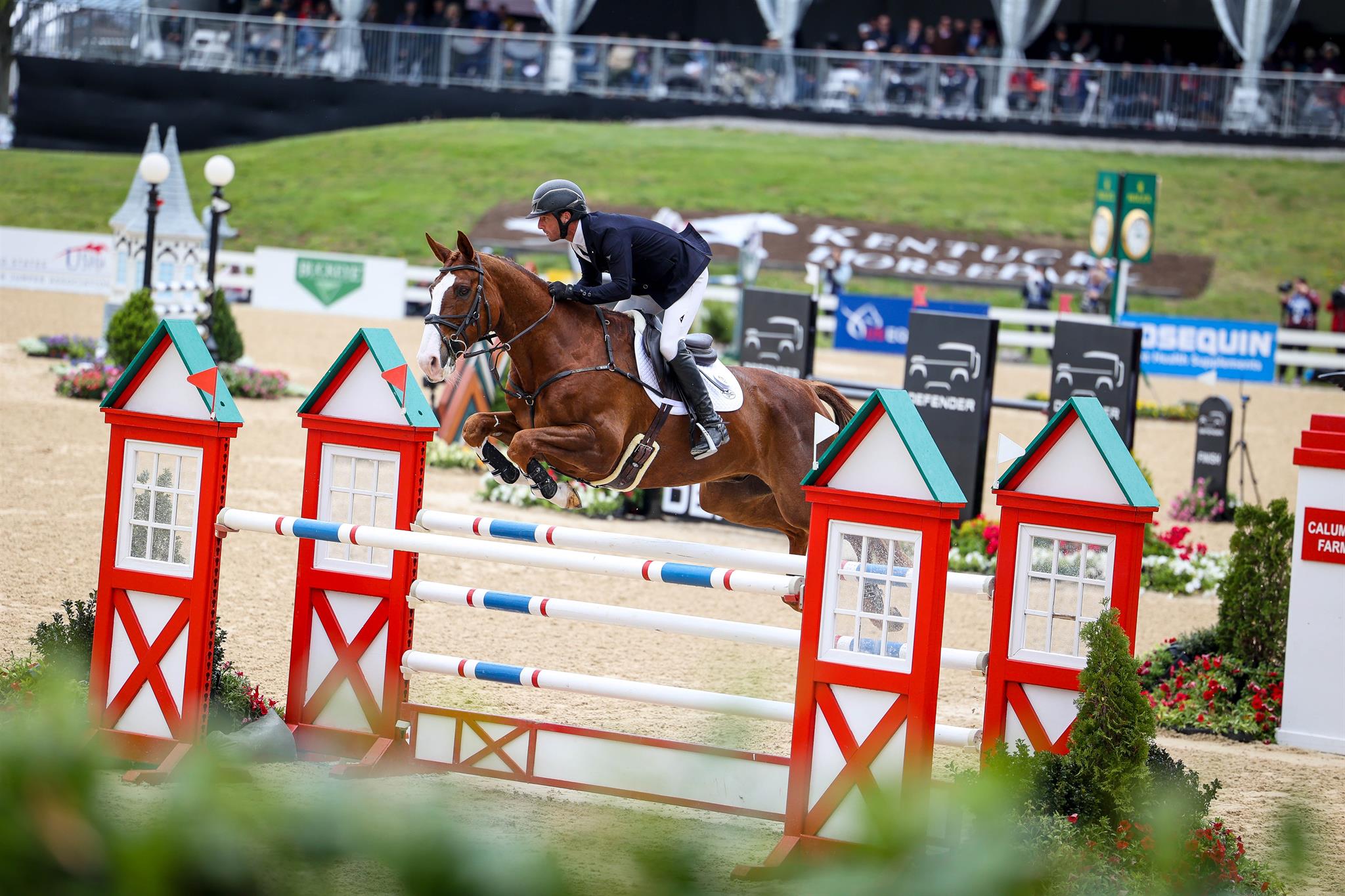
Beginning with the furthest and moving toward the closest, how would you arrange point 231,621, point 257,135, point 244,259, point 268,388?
point 257,135, point 244,259, point 268,388, point 231,621

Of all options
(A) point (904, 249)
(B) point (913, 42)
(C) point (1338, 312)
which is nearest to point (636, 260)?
(C) point (1338, 312)

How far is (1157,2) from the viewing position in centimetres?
3900

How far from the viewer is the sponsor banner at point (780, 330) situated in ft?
40.1

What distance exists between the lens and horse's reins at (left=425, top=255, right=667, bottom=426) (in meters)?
5.23

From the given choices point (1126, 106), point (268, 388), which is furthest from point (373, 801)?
point (1126, 106)

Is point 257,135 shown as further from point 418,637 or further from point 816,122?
point 418,637

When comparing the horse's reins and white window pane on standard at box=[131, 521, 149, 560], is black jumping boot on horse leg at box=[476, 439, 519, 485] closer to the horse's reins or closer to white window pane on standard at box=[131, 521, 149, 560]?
the horse's reins

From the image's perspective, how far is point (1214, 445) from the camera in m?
13.4

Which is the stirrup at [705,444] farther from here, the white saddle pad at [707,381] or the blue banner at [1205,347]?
the blue banner at [1205,347]

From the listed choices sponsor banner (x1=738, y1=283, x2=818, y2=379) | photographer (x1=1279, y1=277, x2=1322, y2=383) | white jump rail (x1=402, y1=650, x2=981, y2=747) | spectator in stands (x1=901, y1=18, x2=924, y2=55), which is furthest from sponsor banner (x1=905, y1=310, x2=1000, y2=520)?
spectator in stands (x1=901, y1=18, x2=924, y2=55)

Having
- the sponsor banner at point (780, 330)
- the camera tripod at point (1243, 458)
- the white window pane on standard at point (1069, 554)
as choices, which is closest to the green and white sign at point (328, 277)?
the sponsor banner at point (780, 330)

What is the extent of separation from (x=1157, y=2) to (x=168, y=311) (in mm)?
31792

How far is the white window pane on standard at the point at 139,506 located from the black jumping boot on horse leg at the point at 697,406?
7.03ft

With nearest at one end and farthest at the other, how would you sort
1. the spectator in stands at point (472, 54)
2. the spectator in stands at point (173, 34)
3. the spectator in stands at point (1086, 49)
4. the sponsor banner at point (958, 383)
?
the sponsor banner at point (958, 383), the spectator in stands at point (173, 34), the spectator in stands at point (472, 54), the spectator in stands at point (1086, 49)
